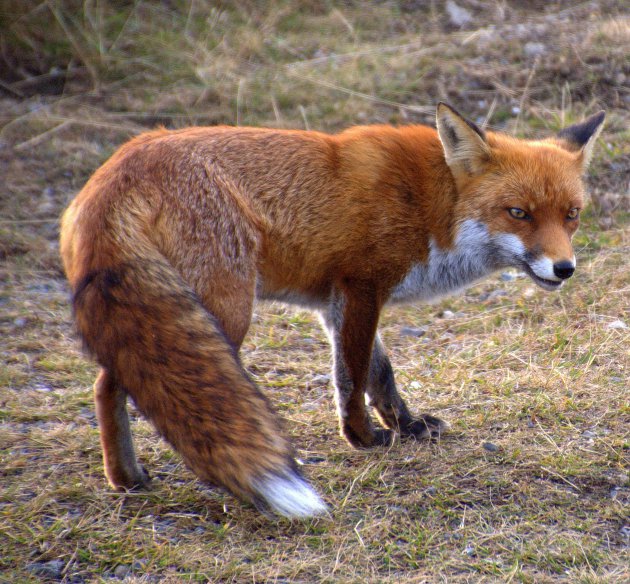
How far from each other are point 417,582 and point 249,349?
7.78 ft

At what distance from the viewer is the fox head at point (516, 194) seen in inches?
142

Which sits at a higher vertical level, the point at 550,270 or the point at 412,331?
the point at 550,270

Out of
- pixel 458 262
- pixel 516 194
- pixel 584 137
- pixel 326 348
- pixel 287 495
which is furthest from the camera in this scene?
pixel 326 348

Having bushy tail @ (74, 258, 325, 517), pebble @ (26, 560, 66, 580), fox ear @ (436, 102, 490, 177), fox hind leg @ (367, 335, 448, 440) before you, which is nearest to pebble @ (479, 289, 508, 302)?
fox hind leg @ (367, 335, 448, 440)

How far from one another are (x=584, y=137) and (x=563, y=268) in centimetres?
100

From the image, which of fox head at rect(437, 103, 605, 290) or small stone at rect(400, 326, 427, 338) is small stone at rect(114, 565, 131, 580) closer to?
fox head at rect(437, 103, 605, 290)

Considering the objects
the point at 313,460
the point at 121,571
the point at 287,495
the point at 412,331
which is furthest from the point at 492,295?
the point at 121,571

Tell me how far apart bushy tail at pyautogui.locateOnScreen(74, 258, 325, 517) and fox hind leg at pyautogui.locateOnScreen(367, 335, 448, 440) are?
41.2 inches

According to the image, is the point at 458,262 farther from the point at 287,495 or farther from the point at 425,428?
the point at 287,495

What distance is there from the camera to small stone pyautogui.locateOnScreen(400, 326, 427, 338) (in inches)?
202

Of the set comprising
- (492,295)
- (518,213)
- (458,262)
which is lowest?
(492,295)

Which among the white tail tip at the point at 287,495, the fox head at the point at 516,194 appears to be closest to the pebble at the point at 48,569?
the white tail tip at the point at 287,495

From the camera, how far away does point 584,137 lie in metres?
4.15

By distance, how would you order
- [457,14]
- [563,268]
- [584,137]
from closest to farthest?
1. [563,268]
2. [584,137]
3. [457,14]
